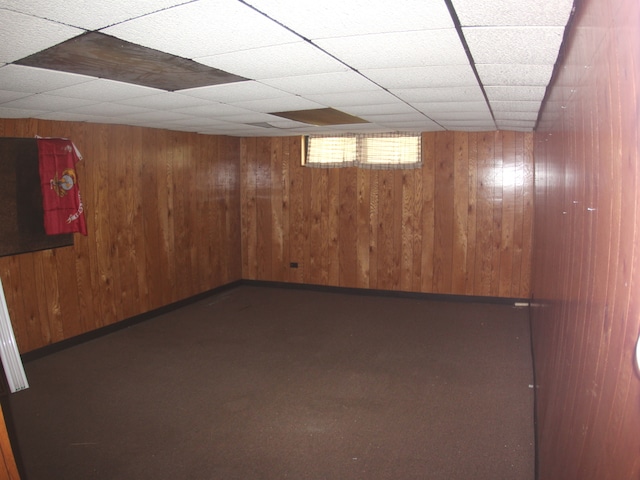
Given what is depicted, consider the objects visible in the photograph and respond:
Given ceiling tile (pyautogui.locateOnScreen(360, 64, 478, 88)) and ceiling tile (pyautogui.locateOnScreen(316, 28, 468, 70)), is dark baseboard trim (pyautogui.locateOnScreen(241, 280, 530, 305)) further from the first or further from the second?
ceiling tile (pyautogui.locateOnScreen(316, 28, 468, 70))

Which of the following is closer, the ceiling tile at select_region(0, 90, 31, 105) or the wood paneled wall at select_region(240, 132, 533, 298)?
the ceiling tile at select_region(0, 90, 31, 105)

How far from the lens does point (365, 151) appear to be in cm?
598

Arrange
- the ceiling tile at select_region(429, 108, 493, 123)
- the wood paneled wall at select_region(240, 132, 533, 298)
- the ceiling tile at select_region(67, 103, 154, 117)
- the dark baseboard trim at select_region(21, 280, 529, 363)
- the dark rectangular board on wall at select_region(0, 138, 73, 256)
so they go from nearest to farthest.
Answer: the ceiling tile at select_region(67, 103, 154, 117) → the dark rectangular board on wall at select_region(0, 138, 73, 256) → the ceiling tile at select_region(429, 108, 493, 123) → the dark baseboard trim at select_region(21, 280, 529, 363) → the wood paneled wall at select_region(240, 132, 533, 298)

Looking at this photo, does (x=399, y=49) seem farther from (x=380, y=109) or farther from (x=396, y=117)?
(x=396, y=117)

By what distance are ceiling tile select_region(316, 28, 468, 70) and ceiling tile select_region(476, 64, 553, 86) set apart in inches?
8.9

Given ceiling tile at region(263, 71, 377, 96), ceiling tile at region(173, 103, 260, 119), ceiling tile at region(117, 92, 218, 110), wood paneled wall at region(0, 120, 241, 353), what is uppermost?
ceiling tile at region(173, 103, 260, 119)

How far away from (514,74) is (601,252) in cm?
163

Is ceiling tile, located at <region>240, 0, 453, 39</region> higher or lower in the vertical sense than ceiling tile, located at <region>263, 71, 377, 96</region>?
lower

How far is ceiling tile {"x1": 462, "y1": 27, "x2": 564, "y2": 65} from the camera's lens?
5.40 feet

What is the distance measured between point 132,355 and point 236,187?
3.16 meters

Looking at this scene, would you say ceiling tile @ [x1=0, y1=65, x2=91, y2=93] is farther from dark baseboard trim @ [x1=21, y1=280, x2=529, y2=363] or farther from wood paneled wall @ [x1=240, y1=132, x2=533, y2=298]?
wood paneled wall @ [x1=240, y1=132, x2=533, y2=298]

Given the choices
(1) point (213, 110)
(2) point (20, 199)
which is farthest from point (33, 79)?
(2) point (20, 199)

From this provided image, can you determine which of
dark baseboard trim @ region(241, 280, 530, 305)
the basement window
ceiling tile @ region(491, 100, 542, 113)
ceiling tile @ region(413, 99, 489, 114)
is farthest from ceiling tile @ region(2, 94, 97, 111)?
dark baseboard trim @ region(241, 280, 530, 305)

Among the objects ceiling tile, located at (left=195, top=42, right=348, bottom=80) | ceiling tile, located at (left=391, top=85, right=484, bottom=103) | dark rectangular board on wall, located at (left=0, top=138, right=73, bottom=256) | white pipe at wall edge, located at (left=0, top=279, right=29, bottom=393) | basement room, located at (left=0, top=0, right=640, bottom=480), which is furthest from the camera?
dark rectangular board on wall, located at (left=0, top=138, right=73, bottom=256)
